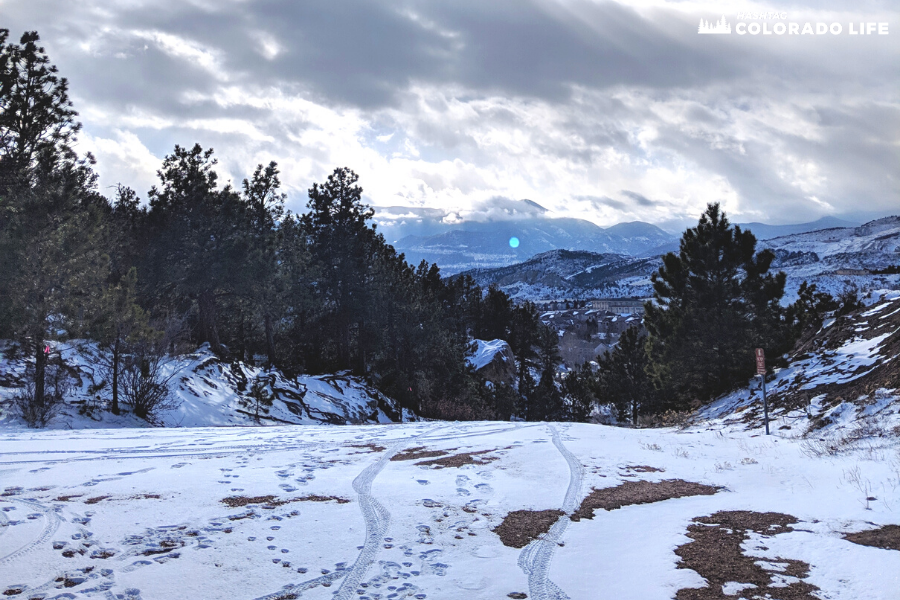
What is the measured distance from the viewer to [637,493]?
26.5 ft

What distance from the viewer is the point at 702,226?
24.1m

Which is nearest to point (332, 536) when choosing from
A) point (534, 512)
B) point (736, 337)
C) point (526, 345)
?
point (534, 512)

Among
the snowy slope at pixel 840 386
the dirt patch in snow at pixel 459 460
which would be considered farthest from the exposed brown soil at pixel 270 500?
the snowy slope at pixel 840 386

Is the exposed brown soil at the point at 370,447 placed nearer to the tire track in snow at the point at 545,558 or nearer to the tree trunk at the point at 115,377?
the tire track in snow at the point at 545,558

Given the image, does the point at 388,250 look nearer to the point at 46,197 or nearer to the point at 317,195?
the point at 317,195

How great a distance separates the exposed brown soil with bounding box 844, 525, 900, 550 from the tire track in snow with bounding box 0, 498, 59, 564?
7.69 meters

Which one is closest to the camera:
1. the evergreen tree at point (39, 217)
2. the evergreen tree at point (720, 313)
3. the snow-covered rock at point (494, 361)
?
the evergreen tree at point (39, 217)

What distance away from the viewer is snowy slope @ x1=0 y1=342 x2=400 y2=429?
1709cm

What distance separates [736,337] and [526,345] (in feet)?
94.8

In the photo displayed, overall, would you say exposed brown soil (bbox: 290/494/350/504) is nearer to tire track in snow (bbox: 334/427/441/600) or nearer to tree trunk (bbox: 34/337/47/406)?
tire track in snow (bbox: 334/427/441/600)

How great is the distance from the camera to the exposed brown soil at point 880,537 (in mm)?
5363

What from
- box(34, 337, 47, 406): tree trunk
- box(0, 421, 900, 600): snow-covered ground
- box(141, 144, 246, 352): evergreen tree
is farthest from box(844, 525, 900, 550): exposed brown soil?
box(141, 144, 246, 352): evergreen tree

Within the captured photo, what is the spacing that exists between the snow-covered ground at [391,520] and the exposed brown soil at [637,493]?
0.15 metres

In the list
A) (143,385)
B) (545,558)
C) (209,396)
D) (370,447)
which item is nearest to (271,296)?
(209,396)
